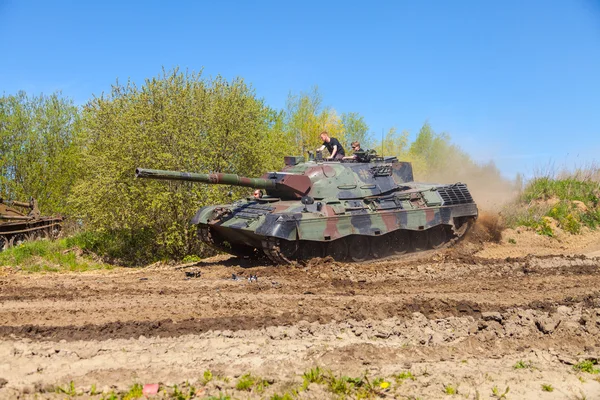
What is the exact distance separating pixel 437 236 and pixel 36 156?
2108 centimetres

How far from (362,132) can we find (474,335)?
29653mm

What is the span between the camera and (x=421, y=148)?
148ft

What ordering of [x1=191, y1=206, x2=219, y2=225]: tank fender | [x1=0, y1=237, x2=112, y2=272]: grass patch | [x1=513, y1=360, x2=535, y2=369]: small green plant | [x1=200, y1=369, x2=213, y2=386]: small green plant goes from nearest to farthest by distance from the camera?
1. [x1=200, y1=369, x2=213, y2=386]: small green plant
2. [x1=513, y1=360, x2=535, y2=369]: small green plant
3. [x1=191, y1=206, x2=219, y2=225]: tank fender
4. [x1=0, y1=237, x2=112, y2=272]: grass patch

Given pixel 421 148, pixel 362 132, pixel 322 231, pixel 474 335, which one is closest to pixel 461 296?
pixel 474 335

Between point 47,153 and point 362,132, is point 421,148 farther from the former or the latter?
point 47,153

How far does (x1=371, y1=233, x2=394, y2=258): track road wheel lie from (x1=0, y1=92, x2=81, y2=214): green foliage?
1849 cm

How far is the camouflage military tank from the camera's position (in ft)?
38.2

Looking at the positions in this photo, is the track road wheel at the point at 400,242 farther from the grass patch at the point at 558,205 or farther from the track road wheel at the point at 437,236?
the grass patch at the point at 558,205

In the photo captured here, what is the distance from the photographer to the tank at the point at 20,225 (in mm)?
19250

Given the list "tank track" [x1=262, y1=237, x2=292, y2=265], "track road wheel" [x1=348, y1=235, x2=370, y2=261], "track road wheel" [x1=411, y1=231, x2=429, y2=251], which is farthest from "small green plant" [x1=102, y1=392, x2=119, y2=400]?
"track road wheel" [x1=411, y1=231, x2=429, y2=251]

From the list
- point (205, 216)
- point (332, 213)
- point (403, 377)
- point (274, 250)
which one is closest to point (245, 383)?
point (403, 377)

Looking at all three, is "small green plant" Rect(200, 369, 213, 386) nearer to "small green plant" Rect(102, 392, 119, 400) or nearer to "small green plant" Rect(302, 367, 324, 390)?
"small green plant" Rect(102, 392, 119, 400)

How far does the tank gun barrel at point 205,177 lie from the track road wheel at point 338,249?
186 cm

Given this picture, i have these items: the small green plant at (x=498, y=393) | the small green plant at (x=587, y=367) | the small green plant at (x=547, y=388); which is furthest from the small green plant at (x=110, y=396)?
the small green plant at (x=587, y=367)
